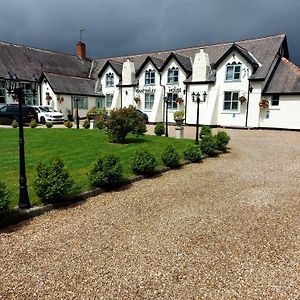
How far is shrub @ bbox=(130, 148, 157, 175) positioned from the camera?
958 cm

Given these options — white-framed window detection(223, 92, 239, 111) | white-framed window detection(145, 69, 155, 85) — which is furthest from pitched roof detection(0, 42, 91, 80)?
white-framed window detection(223, 92, 239, 111)

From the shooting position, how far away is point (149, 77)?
32.8m

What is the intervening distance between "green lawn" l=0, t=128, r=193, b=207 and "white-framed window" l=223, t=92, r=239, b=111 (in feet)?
42.7

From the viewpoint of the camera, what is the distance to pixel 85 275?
4.01 meters

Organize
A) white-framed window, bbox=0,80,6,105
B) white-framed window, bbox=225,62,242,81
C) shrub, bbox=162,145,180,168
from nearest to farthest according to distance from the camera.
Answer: shrub, bbox=162,145,180,168
white-framed window, bbox=225,62,242,81
white-framed window, bbox=0,80,6,105

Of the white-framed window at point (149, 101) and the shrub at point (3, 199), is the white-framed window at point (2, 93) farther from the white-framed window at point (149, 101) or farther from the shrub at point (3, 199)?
the shrub at point (3, 199)

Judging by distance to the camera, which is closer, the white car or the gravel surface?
the gravel surface

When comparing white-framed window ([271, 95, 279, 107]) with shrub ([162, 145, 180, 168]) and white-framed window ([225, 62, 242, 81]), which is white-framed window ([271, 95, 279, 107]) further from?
shrub ([162, 145, 180, 168])

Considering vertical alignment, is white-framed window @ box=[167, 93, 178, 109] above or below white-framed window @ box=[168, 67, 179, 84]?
below

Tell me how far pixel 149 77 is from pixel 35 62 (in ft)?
51.1

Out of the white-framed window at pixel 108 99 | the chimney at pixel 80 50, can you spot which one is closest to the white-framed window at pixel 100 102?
the white-framed window at pixel 108 99

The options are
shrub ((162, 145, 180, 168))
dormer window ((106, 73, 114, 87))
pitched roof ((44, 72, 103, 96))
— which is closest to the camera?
shrub ((162, 145, 180, 168))

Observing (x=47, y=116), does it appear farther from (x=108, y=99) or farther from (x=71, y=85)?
(x=108, y=99)

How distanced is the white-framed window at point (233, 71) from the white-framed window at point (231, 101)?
1439mm
